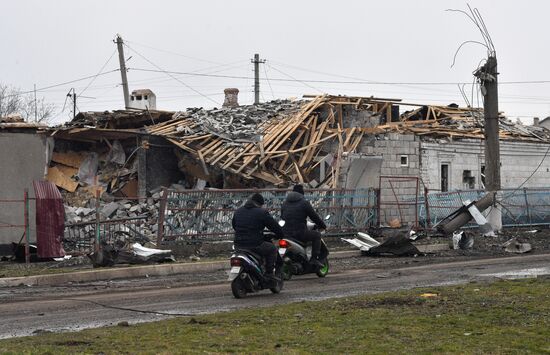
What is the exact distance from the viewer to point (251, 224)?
13617 millimetres

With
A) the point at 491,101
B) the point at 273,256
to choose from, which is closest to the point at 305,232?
the point at 273,256

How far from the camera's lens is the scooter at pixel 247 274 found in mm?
13422

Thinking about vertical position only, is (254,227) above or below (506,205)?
above

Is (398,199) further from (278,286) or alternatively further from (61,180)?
(278,286)

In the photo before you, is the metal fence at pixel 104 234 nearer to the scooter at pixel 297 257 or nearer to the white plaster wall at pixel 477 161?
the scooter at pixel 297 257

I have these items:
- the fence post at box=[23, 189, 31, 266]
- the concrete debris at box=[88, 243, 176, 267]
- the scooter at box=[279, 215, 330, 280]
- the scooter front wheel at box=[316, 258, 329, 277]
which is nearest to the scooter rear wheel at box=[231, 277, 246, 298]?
the scooter at box=[279, 215, 330, 280]

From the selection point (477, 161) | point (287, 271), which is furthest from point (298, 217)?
point (477, 161)

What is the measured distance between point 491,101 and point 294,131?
8.53 meters

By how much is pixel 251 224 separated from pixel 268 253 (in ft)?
1.97

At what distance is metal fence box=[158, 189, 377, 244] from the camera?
2292 centimetres

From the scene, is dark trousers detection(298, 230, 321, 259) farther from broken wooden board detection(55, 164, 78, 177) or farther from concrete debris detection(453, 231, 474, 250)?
broken wooden board detection(55, 164, 78, 177)

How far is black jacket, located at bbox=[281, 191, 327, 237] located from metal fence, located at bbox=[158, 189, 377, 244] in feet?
24.3

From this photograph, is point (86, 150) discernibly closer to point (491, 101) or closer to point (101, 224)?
point (101, 224)

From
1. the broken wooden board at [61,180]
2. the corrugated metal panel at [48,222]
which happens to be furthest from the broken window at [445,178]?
the corrugated metal panel at [48,222]
